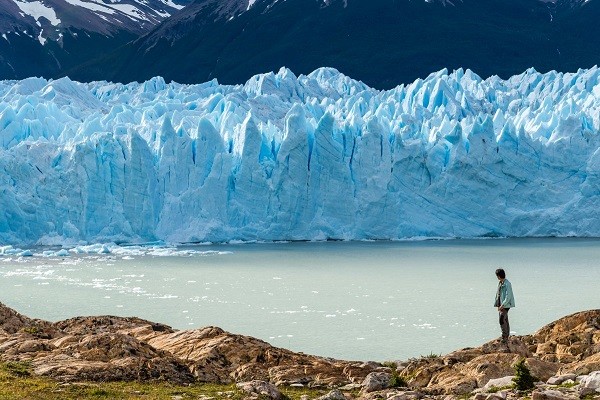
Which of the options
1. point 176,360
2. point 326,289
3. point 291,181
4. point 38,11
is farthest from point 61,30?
point 176,360

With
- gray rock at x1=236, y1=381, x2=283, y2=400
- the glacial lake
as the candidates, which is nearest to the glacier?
the glacial lake

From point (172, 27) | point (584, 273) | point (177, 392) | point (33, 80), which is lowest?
point (177, 392)

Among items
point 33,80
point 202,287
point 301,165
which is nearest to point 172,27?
point 33,80

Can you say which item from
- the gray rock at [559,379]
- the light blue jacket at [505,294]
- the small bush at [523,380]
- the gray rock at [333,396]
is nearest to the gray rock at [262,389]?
the gray rock at [333,396]

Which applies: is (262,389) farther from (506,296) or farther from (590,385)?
(506,296)

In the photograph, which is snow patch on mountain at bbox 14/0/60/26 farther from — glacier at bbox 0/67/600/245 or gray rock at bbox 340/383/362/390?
gray rock at bbox 340/383/362/390

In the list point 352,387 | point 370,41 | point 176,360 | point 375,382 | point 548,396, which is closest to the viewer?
point 548,396

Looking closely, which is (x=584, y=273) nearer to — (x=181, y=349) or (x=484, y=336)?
(x=484, y=336)
